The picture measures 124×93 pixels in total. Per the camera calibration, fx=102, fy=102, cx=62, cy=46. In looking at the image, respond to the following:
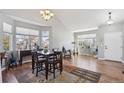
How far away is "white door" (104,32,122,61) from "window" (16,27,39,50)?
398 centimetres

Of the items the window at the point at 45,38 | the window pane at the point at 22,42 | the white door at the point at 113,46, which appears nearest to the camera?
the window at the point at 45,38

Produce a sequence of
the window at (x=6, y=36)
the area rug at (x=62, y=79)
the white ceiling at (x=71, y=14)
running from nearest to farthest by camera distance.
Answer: the area rug at (x=62, y=79), the white ceiling at (x=71, y=14), the window at (x=6, y=36)

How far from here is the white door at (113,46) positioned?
5.46 metres

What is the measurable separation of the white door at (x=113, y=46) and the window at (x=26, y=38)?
13.1ft

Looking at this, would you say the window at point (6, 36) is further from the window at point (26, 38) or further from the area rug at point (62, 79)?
the area rug at point (62, 79)

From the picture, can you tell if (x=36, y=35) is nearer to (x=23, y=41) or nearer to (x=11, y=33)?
(x=23, y=41)

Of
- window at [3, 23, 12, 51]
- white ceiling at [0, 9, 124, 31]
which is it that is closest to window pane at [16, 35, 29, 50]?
window at [3, 23, 12, 51]

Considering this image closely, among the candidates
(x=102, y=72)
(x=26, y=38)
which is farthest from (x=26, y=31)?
(x=102, y=72)

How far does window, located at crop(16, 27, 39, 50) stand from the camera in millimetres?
4820

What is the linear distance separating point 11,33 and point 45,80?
270 cm

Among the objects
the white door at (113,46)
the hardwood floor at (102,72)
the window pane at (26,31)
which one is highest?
the window pane at (26,31)

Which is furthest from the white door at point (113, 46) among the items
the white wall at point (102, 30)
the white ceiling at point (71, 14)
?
the white ceiling at point (71, 14)
